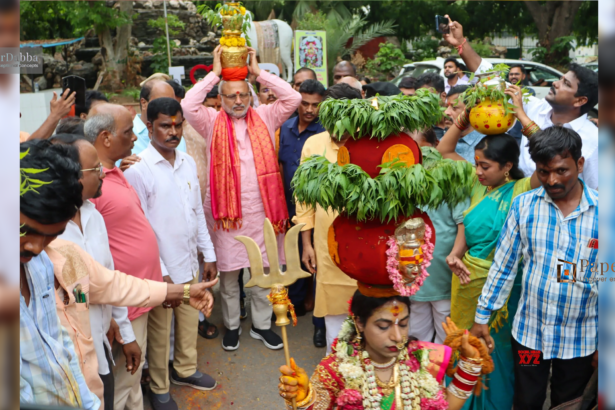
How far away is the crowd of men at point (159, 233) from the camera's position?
206 centimetres

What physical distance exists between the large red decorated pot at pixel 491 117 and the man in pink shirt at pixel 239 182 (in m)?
1.81

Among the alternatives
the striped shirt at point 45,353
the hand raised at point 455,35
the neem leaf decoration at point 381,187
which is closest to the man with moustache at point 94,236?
the striped shirt at point 45,353

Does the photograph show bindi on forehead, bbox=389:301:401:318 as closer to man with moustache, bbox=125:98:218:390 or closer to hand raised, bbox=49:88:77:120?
man with moustache, bbox=125:98:218:390

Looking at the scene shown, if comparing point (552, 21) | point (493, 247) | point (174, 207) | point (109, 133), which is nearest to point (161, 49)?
point (552, 21)

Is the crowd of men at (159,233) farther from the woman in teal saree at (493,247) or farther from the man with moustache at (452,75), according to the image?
the man with moustache at (452,75)

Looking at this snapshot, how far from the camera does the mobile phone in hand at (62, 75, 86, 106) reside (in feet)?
15.3

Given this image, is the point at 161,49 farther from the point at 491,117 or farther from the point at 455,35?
the point at 491,117

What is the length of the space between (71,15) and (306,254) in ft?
47.8

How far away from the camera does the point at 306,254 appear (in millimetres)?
4355

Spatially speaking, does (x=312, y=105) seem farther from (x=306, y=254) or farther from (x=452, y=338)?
(x=452, y=338)

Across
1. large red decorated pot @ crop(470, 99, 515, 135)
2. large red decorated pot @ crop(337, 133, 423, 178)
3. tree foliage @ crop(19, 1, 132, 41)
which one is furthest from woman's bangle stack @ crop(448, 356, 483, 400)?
tree foliage @ crop(19, 1, 132, 41)

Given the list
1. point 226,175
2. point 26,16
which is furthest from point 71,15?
point 226,175

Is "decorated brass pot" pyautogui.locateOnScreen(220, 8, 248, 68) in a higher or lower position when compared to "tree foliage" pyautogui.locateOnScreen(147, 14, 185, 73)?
lower

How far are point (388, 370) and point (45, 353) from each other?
1494mm
